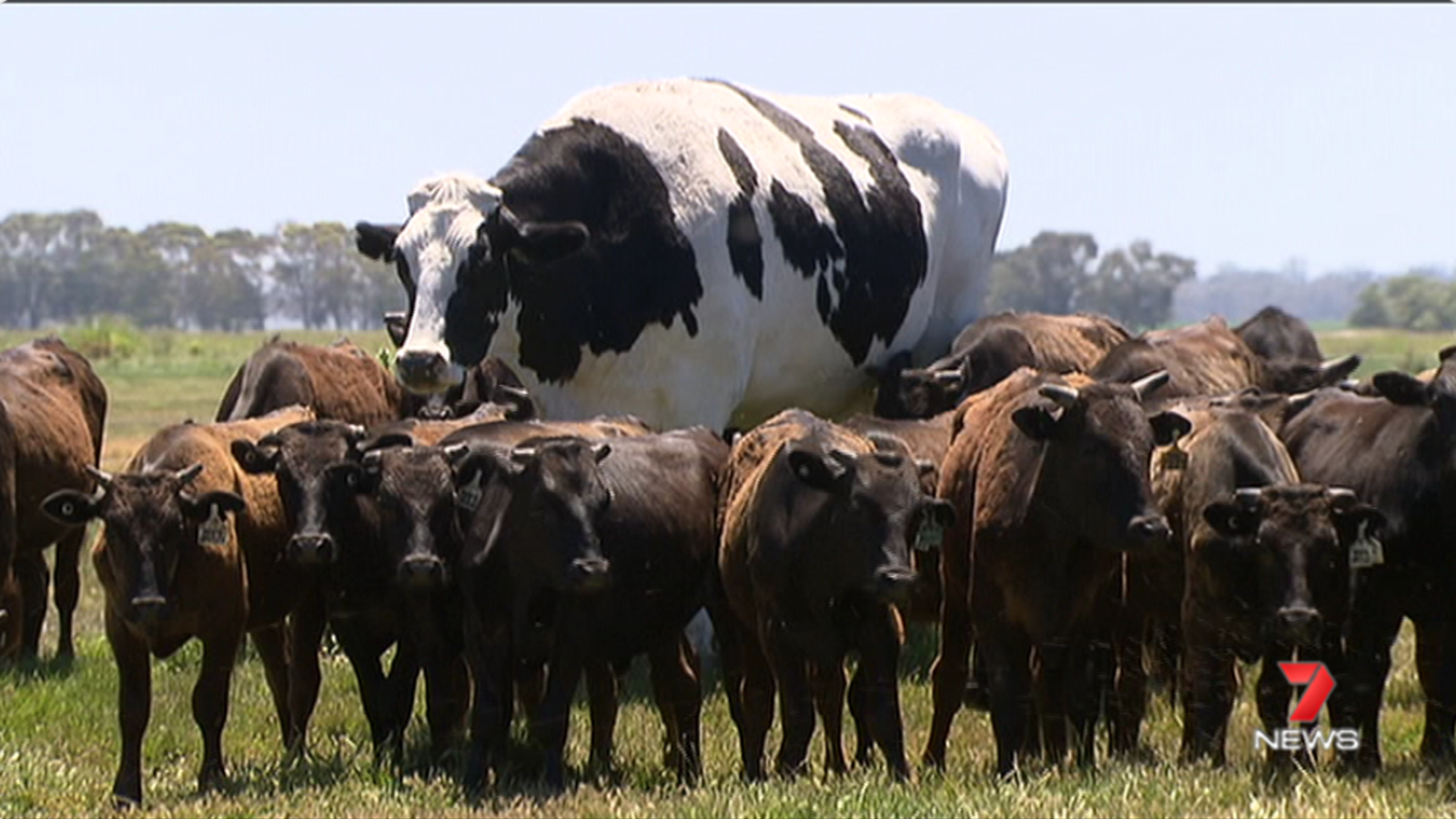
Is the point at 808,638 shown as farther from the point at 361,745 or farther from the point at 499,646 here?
the point at 361,745

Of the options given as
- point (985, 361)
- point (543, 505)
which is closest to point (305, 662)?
point (543, 505)

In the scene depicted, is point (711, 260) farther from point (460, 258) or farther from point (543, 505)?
point (543, 505)

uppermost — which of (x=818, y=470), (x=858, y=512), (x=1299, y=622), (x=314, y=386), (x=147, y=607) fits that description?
(x=818, y=470)

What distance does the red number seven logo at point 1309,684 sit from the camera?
961 centimetres

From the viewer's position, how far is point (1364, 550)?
916 cm

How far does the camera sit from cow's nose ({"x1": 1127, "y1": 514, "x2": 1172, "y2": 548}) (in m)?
9.22

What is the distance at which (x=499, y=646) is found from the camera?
32.8ft

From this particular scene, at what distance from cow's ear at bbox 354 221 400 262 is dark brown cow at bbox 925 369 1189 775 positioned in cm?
487

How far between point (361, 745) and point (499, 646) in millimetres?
1667

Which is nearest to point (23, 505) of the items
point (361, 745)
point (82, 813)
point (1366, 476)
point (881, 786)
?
point (361, 745)

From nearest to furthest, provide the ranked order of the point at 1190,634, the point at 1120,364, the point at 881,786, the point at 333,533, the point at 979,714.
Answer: the point at 881,786, the point at 1190,634, the point at 333,533, the point at 979,714, the point at 1120,364

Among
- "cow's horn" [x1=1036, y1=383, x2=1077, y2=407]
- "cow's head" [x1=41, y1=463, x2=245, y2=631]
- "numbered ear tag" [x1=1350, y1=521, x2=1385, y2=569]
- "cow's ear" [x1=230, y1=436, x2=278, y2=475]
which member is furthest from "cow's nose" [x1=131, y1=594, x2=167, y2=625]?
"numbered ear tag" [x1=1350, y1=521, x2=1385, y2=569]

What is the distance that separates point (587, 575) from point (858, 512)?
119cm

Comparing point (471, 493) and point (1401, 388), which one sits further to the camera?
point (471, 493)
